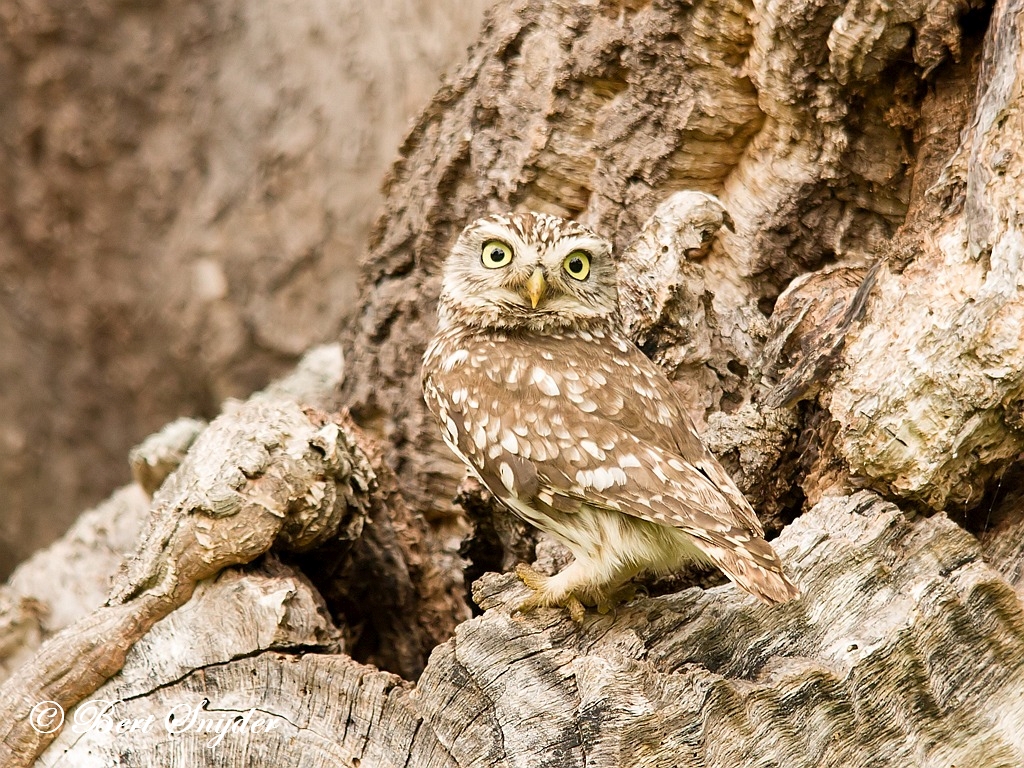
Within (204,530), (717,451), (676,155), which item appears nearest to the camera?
(204,530)

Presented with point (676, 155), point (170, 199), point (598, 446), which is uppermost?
point (170, 199)

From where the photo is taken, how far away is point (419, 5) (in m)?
5.39

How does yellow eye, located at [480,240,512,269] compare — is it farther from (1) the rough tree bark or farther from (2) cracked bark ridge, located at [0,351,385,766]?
(2) cracked bark ridge, located at [0,351,385,766]

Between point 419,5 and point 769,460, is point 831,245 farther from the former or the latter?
point 419,5

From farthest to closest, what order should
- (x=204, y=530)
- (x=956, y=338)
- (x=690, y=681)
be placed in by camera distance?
1. (x=204, y=530)
2. (x=956, y=338)
3. (x=690, y=681)

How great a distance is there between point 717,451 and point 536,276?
29.4 inches

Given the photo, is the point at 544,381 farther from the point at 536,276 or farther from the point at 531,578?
the point at 531,578

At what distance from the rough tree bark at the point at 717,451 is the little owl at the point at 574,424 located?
6.3 inches

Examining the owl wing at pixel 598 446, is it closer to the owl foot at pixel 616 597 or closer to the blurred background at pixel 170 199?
the owl foot at pixel 616 597

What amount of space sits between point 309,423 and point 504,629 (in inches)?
43.2

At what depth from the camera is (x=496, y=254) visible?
128 inches

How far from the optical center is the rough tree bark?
98.2 inches

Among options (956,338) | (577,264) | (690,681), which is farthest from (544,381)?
(956,338)

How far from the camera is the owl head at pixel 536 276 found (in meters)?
3.15
